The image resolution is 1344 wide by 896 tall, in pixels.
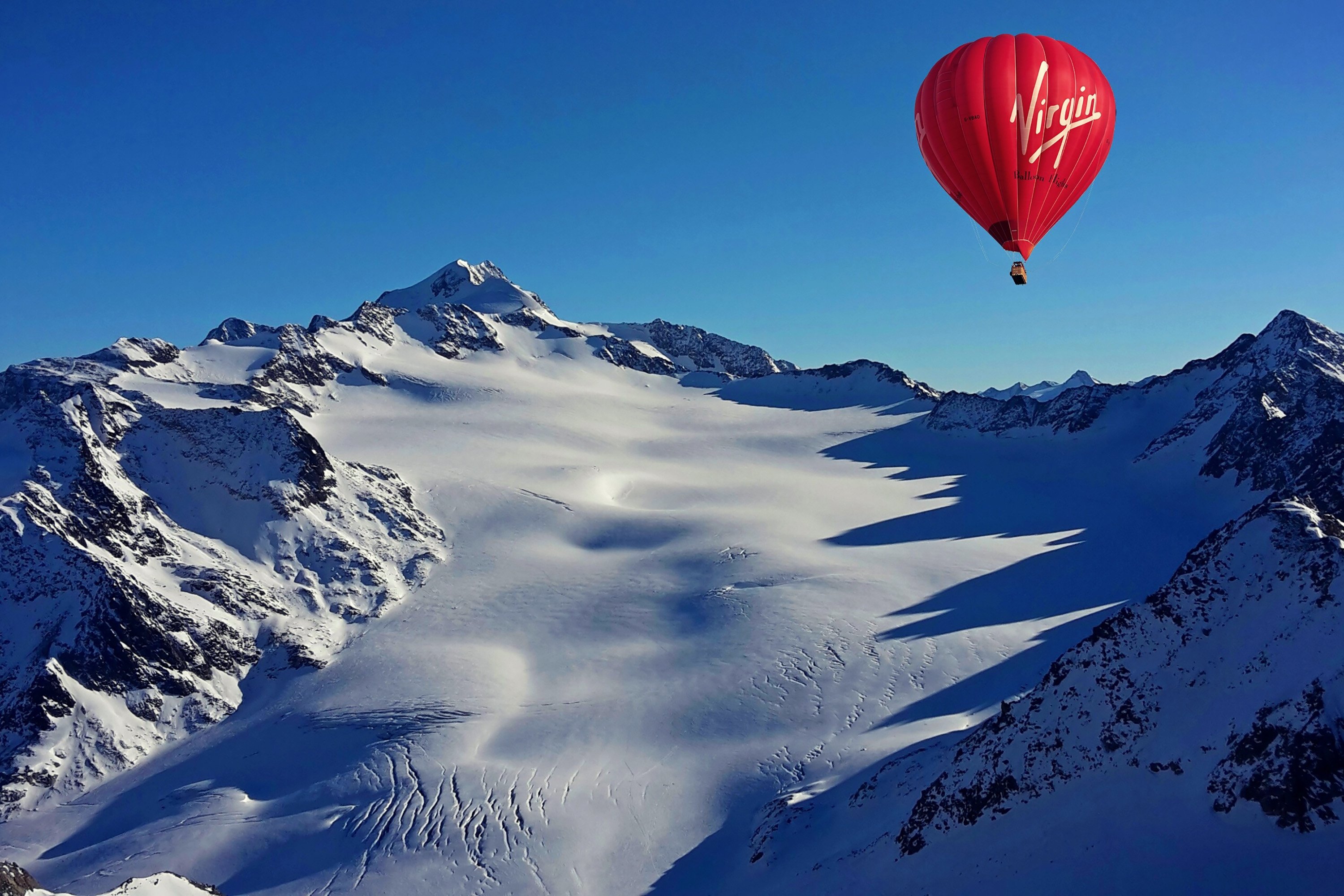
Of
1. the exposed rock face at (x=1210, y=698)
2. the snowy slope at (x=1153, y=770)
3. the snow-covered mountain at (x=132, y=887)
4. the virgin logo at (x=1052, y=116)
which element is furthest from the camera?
the virgin logo at (x=1052, y=116)

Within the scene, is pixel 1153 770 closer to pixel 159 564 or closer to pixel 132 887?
pixel 132 887

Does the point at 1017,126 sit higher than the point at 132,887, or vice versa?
the point at 1017,126

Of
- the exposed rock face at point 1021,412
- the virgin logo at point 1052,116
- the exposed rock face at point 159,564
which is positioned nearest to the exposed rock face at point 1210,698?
the virgin logo at point 1052,116

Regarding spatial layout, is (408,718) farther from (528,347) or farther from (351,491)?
(528,347)

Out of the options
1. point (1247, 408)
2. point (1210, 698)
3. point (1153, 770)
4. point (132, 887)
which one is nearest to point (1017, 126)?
point (1210, 698)

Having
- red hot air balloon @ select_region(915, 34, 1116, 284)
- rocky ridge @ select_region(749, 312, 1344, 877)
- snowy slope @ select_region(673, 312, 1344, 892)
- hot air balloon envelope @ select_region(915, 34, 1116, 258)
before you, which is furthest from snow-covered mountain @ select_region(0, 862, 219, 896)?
hot air balloon envelope @ select_region(915, 34, 1116, 258)

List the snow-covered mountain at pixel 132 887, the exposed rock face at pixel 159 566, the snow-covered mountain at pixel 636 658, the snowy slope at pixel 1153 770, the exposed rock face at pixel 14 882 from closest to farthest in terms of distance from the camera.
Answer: the snowy slope at pixel 1153 770, the exposed rock face at pixel 14 882, the snow-covered mountain at pixel 132 887, the snow-covered mountain at pixel 636 658, the exposed rock face at pixel 159 566

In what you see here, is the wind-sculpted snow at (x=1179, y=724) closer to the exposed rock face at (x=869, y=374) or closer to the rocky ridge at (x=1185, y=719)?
the rocky ridge at (x=1185, y=719)
